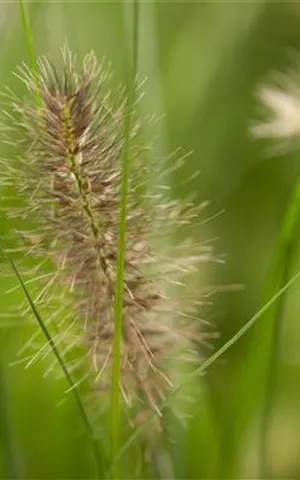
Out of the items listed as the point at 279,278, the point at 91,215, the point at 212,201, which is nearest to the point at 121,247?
the point at 91,215

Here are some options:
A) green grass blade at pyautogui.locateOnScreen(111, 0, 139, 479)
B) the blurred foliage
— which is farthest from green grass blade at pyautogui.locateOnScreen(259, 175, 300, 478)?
green grass blade at pyautogui.locateOnScreen(111, 0, 139, 479)

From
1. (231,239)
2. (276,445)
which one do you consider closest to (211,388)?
(276,445)

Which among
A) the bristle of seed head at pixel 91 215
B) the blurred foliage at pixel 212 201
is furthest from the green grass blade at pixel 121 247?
the blurred foliage at pixel 212 201

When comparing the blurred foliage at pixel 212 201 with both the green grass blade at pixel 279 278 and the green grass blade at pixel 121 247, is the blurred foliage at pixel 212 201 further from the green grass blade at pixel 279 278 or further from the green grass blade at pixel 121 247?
the green grass blade at pixel 121 247

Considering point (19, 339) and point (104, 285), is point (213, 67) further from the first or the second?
point (104, 285)

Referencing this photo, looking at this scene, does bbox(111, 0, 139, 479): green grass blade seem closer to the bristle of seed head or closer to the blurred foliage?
the bristle of seed head

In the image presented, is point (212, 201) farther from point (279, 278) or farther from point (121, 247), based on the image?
point (121, 247)
